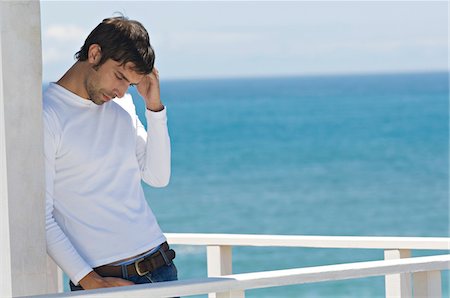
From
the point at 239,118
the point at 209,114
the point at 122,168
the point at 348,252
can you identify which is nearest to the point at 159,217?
the point at 348,252

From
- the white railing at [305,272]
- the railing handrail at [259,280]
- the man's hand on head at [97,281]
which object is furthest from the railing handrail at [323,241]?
the man's hand on head at [97,281]

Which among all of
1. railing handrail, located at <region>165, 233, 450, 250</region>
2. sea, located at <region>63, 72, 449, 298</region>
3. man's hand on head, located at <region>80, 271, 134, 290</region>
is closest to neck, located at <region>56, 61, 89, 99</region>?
man's hand on head, located at <region>80, 271, 134, 290</region>

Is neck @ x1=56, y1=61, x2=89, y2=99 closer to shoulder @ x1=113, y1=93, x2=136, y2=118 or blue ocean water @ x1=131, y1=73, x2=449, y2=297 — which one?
shoulder @ x1=113, y1=93, x2=136, y2=118

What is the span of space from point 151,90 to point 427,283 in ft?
2.75

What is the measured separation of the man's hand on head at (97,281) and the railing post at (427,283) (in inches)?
28.1

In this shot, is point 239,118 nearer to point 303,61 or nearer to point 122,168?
point 303,61

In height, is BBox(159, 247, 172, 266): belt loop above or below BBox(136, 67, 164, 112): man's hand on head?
below

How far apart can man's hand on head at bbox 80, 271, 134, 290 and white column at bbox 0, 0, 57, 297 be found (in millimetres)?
206

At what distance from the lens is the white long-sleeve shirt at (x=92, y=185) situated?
2.95 meters

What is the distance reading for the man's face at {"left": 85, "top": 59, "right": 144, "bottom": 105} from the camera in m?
3.04

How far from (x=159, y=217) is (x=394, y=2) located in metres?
14.6

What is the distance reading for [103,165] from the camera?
3.06 m

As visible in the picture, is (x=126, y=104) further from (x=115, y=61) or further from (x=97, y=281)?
(x=97, y=281)

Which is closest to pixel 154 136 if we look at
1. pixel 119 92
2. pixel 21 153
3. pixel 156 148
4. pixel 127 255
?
pixel 156 148
